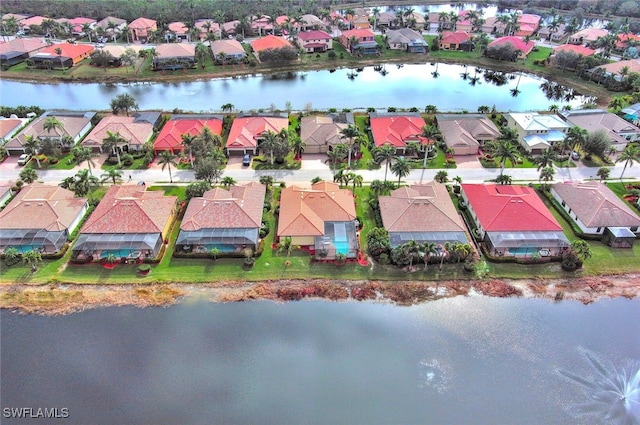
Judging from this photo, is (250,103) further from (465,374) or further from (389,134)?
(465,374)

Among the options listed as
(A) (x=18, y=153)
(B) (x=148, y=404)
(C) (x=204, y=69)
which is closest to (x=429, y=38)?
(C) (x=204, y=69)

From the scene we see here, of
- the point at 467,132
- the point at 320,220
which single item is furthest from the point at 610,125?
the point at 320,220

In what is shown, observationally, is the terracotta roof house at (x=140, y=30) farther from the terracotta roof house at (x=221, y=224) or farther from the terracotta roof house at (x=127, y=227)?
the terracotta roof house at (x=221, y=224)

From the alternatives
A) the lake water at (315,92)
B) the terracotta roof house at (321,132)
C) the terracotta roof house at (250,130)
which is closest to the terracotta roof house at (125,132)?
the terracotta roof house at (250,130)

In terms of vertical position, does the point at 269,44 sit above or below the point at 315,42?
above

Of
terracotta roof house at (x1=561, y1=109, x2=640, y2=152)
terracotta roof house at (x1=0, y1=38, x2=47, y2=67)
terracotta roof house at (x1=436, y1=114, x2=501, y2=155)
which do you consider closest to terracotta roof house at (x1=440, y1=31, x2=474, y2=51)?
terracotta roof house at (x1=561, y1=109, x2=640, y2=152)

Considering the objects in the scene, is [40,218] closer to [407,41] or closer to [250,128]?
[250,128]
